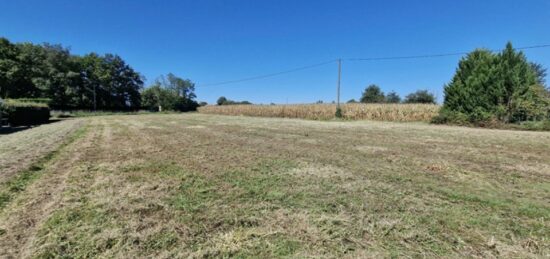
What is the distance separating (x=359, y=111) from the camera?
2312 centimetres

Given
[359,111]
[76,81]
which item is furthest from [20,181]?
[76,81]

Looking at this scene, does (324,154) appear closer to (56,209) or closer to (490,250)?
(490,250)

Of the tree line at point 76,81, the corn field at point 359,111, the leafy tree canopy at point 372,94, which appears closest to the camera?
the corn field at point 359,111

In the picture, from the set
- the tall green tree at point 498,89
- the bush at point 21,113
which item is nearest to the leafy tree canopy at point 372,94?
the tall green tree at point 498,89

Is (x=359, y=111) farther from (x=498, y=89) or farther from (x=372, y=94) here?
(x=372, y=94)

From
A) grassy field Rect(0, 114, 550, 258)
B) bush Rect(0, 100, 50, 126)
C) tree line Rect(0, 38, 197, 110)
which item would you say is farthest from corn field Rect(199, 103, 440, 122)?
tree line Rect(0, 38, 197, 110)

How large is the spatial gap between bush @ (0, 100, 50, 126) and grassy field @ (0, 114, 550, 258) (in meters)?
17.6

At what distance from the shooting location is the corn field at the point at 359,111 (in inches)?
778

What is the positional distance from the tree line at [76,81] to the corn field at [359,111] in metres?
32.9

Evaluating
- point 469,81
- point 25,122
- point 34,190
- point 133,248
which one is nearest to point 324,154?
point 133,248

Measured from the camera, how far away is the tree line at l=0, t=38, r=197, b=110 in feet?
121

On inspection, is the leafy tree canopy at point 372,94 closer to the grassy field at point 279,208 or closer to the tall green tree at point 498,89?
the tall green tree at point 498,89

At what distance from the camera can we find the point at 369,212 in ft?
8.80

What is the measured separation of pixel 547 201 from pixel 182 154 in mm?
5926
